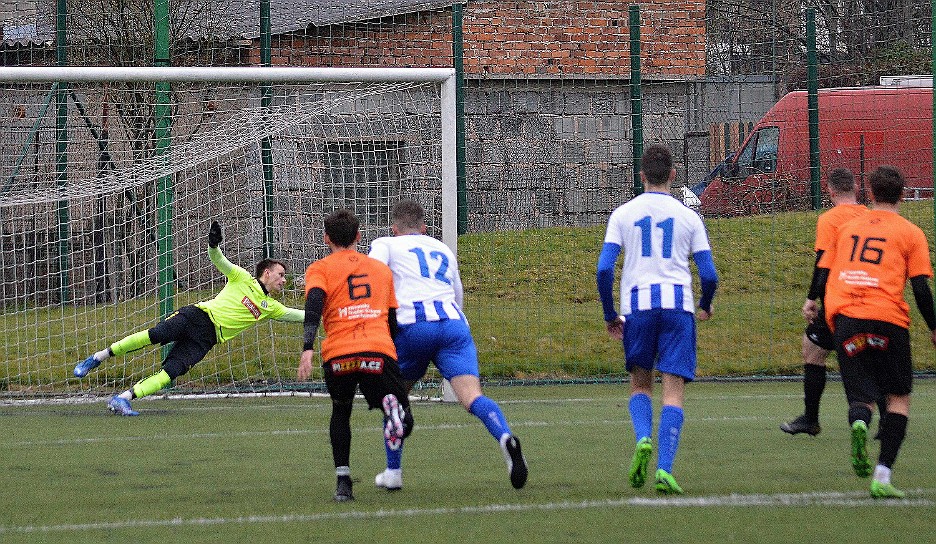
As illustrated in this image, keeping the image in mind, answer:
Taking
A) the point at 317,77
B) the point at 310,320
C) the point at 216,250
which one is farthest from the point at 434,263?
the point at 317,77

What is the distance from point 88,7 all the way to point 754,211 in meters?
7.91

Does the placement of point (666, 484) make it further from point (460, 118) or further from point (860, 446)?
point (460, 118)

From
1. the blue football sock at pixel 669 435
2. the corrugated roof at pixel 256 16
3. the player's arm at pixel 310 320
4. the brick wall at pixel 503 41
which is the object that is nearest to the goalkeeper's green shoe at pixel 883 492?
the blue football sock at pixel 669 435

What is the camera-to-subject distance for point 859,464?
6516mm

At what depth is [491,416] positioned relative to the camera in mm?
6684

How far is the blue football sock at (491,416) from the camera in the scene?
6.64 meters

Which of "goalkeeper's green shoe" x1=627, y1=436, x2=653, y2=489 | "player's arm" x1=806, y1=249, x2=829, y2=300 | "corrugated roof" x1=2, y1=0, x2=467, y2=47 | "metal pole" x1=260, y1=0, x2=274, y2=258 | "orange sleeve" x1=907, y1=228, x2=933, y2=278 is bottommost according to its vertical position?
"goalkeeper's green shoe" x1=627, y1=436, x2=653, y2=489

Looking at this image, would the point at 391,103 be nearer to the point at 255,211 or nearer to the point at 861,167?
the point at 255,211

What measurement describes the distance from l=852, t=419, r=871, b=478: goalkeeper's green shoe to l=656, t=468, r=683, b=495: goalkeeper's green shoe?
94 cm

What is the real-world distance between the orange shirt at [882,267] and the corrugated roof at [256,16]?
8350 mm

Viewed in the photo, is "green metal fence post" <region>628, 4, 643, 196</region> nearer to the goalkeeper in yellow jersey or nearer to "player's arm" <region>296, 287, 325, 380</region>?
the goalkeeper in yellow jersey

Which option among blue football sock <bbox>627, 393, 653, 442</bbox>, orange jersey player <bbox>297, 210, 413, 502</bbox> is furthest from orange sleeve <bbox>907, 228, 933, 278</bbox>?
orange jersey player <bbox>297, 210, 413, 502</bbox>

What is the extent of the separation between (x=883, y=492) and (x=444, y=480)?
7.54ft

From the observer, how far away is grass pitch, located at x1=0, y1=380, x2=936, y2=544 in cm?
556
